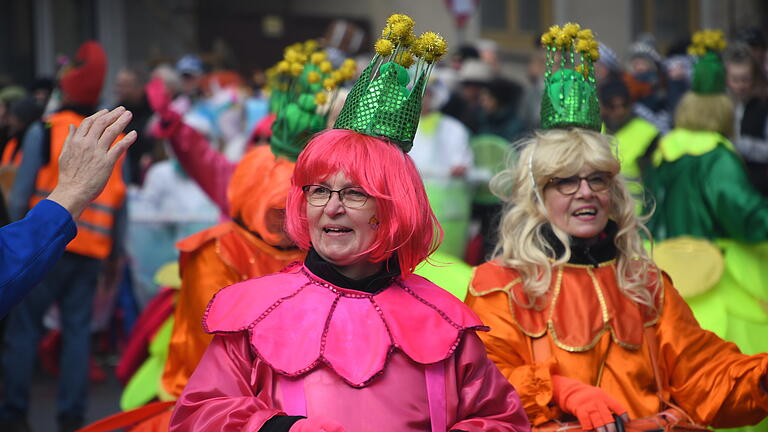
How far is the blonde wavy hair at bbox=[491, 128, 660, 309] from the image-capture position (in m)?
3.80

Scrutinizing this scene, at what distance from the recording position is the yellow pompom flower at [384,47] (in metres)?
3.06

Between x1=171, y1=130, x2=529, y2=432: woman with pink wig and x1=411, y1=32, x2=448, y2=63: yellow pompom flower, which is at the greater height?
x1=411, y1=32, x2=448, y2=63: yellow pompom flower

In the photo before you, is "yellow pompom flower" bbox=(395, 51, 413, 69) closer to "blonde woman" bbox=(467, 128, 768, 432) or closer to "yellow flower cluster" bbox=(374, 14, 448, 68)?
"yellow flower cluster" bbox=(374, 14, 448, 68)

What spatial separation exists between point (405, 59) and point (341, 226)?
0.55m

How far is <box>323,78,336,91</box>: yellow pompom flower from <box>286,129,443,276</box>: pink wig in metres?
1.18

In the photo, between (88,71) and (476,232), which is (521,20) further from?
(88,71)

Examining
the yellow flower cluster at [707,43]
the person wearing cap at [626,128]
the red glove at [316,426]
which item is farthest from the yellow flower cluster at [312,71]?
the person wearing cap at [626,128]

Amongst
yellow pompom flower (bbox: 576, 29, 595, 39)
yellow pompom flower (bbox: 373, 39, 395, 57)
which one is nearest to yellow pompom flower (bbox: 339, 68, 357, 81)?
yellow pompom flower (bbox: 576, 29, 595, 39)

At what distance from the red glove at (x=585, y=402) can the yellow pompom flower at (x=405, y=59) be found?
118cm

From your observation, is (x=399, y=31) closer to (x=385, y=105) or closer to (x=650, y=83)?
(x=385, y=105)

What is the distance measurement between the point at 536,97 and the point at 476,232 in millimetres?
2132

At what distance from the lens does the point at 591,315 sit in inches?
147

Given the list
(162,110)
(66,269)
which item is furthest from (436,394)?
(66,269)

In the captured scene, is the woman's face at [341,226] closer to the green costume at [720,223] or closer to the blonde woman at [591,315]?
the blonde woman at [591,315]
